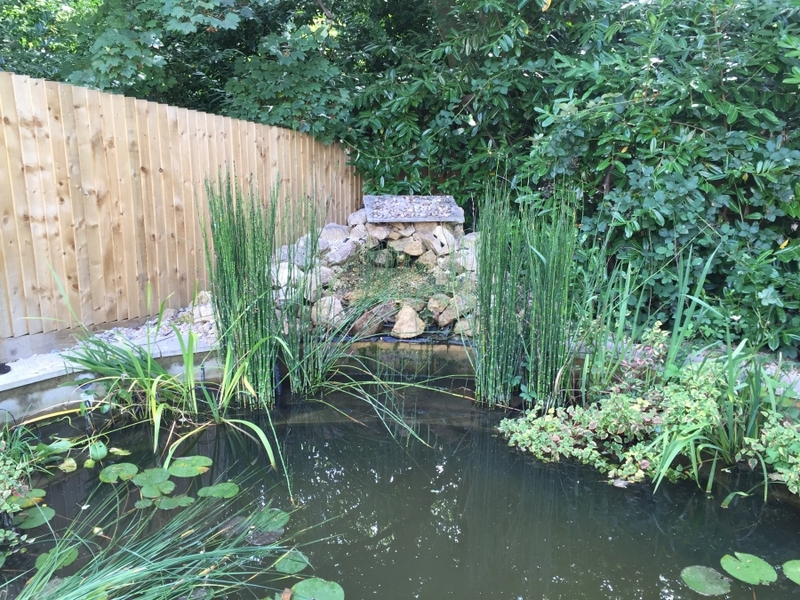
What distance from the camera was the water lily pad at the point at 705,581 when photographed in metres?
1.65

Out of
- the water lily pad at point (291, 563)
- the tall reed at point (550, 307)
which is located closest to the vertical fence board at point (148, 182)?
the water lily pad at point (291, 563)

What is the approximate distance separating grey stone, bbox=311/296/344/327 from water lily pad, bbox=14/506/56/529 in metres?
1.36

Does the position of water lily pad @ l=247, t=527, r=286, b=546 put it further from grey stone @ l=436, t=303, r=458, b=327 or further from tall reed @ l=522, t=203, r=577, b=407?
grey stone @ l=436, t=303, r=458, b=327

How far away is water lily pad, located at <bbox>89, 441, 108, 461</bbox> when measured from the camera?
2195 millimetres

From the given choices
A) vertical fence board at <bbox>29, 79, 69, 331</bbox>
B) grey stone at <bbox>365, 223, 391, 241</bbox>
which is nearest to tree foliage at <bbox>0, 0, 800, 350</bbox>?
grey stone at <bbox>365, 223, 391, 241</bbox>

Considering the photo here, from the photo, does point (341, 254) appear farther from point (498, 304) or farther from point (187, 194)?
point (498, 304)

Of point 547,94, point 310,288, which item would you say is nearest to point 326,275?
point 310,288

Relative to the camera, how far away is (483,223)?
2648 mm

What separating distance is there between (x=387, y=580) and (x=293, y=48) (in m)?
4.54

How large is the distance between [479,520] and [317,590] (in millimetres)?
671

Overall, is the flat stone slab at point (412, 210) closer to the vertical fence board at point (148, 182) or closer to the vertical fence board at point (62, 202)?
the vertical fence board at point (148, 182)

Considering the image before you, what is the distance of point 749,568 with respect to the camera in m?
1.75

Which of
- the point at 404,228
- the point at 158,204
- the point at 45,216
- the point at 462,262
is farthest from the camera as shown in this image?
the point at 404,228

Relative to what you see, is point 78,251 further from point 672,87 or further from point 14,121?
point 672,87
